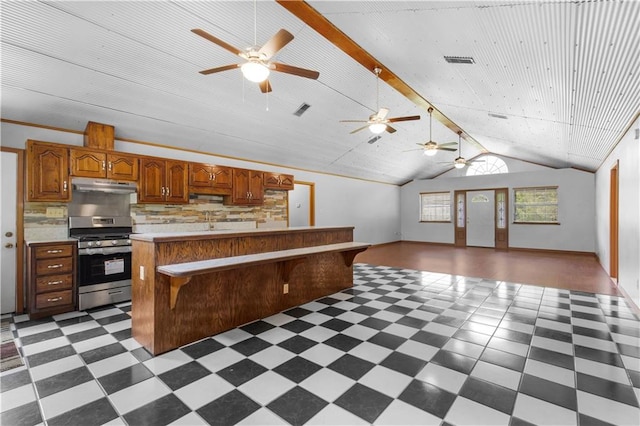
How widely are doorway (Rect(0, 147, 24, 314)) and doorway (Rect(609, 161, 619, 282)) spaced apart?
887 centimetres

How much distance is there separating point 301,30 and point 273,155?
11.3 feet

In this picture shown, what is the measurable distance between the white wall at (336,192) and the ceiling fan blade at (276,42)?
3.61 meters

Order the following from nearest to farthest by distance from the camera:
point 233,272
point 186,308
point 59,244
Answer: point 186,308 → point 233,272 → point 59,244

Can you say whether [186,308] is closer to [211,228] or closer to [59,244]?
[59,244]

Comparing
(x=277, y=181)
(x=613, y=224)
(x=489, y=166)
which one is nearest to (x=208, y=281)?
(x=277, y=181)

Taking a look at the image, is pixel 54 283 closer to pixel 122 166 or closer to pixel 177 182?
pixel 122 166

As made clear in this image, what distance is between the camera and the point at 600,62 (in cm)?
249

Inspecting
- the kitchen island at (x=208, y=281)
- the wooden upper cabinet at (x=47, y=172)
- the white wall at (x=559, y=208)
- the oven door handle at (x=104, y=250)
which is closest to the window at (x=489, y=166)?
the white wall at (x=559, y=208)

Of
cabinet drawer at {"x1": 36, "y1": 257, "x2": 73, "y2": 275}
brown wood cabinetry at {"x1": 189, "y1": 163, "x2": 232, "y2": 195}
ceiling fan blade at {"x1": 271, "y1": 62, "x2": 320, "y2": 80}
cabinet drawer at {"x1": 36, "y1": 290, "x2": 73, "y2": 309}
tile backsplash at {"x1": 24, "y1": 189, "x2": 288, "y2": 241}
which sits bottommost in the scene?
cabinet drawer at {"x1": 36, "y1": 290, "x2": 73, "y2": 309}

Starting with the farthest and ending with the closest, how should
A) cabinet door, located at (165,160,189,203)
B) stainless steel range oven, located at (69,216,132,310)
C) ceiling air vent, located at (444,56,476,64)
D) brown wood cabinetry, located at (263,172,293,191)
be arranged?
brown wood cabinetry, located at (263,172,293,191)
cabinet door, located at (165,160,189,203)
stainless steel range oven, located at (69,216,132,310)
ceiling air vent, located at (444,56,476,64)

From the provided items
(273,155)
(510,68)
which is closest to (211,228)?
(273,155)

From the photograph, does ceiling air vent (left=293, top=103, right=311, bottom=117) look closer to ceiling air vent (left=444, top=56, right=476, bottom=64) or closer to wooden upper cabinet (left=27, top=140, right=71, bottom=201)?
ceiling air vent (left=444, top=56, right=476, bottom=64)

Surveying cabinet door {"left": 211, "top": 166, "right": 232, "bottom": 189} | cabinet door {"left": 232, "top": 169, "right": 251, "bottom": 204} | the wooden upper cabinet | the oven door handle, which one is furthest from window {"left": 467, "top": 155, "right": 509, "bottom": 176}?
the wooden upper cabinet

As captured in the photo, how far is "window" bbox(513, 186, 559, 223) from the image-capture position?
885 cm
